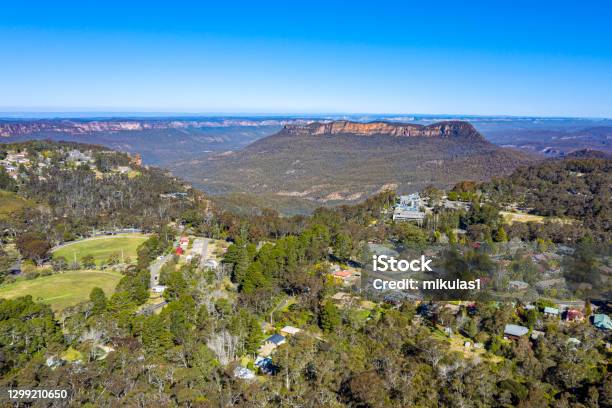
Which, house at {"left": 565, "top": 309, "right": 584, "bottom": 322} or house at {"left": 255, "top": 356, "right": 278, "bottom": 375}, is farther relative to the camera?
house at {"left": 565, "top": 309, "right": 584, "bottom": 322}

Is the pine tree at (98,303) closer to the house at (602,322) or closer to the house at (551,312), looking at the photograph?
the house at (551,312)

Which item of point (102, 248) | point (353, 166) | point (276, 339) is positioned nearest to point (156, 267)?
point (102, 248)

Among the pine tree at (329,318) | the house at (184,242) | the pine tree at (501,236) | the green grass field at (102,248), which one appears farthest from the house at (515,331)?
the green grass field at (102,248)

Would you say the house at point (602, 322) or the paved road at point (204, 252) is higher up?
the house at point (602, 322)

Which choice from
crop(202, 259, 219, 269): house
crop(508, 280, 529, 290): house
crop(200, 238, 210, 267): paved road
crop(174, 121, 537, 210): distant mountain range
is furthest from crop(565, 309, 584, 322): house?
crop(174, 121, 537, 210): distant mountain range

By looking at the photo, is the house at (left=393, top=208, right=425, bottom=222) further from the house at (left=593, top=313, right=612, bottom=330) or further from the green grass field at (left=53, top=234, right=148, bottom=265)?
the green grass field at (left=53, top=234, right=148, bottom=265)

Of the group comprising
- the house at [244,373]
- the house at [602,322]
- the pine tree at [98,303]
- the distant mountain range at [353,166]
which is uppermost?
the pine tree at [98,303]

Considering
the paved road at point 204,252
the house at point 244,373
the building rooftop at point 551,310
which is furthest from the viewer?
the paved road at point 204,252

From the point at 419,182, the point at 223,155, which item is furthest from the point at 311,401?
the point at 223,155
